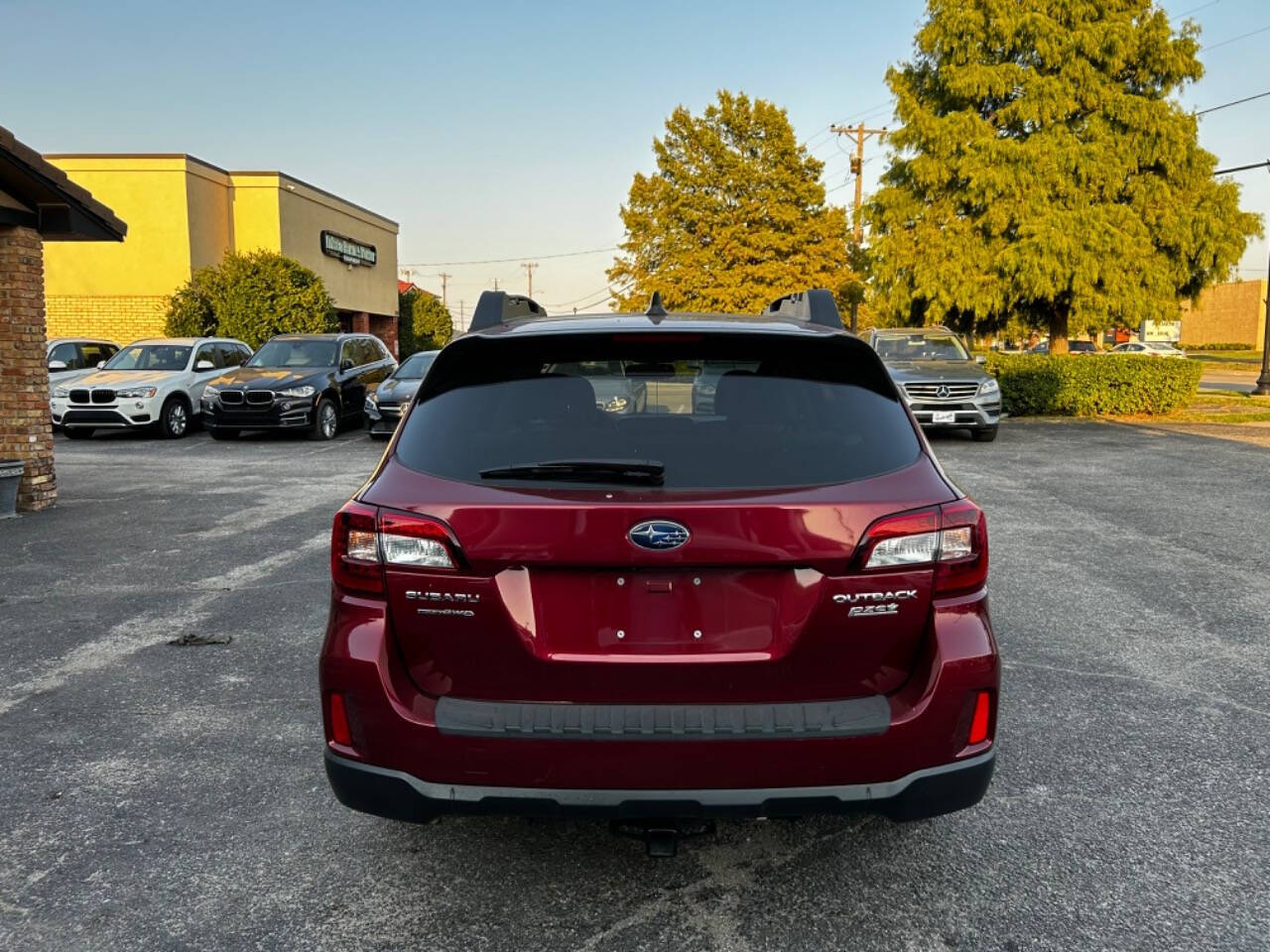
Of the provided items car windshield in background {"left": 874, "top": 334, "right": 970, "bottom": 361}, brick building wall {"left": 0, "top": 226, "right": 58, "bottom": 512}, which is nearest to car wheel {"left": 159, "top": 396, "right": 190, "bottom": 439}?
brick building wall {"left": 0, "top": 226, "right": 58, "bottom": 512}

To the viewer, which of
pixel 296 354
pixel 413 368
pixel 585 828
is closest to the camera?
pixel 585 828

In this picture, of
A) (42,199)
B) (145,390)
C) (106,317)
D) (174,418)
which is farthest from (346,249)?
(42,199)

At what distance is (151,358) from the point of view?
18766mm

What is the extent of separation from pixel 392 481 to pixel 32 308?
916 centimetres

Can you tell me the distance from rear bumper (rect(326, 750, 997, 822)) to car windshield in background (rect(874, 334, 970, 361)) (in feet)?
49.8

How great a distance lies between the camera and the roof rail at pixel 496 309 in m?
3.58

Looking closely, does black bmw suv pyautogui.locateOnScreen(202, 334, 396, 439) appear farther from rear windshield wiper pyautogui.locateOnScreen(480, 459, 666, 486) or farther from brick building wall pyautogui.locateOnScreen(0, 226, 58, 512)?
rear windshield wiper pyautogui.locateOnScreen(480, 459, 666, 486)

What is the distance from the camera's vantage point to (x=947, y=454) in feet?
47.4

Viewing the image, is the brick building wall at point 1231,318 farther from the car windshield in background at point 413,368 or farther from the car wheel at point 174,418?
the car wheel at point 174,418

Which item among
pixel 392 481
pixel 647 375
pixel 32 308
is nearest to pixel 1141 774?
pixel 647 375

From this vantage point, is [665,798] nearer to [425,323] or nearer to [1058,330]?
[1058,330]

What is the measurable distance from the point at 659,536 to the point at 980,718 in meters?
0.99

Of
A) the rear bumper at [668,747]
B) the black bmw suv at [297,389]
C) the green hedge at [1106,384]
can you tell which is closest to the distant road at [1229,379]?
the green hedge at [1106,384]

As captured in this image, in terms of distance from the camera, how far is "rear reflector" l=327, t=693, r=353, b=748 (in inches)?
106
